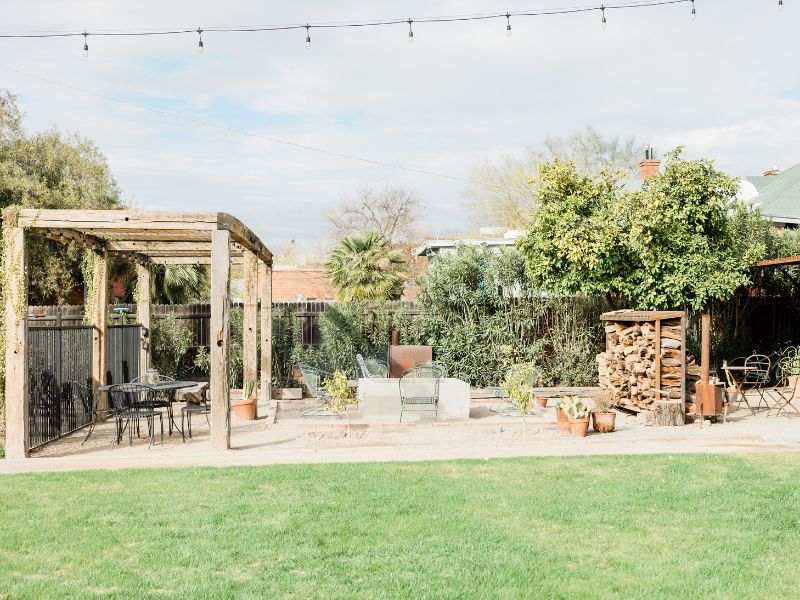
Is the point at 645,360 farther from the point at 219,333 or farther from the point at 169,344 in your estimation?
the point at 169,344

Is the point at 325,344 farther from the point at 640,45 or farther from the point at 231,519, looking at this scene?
the point at 231,519

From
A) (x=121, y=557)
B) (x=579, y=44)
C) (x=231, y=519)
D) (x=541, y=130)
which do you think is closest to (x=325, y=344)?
(x=579, y=44)

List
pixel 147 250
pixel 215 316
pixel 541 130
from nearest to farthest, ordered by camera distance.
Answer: pixel 215 316 < pixel 147 250 < pixel 541 130

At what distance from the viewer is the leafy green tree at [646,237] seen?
13.1 meters

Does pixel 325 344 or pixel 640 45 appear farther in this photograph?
pixel 325 344

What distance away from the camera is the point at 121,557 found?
4957 mm

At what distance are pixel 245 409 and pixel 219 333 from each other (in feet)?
9.67

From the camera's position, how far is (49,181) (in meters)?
23.2

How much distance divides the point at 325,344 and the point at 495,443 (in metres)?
6.43

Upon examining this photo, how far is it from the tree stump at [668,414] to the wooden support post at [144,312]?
8233 millimetres

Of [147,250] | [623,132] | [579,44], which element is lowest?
[147,250]

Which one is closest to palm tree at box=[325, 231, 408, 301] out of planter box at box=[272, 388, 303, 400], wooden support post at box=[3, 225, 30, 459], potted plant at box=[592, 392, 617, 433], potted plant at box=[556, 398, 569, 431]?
planter box at box=[272, 388, 303, 400]

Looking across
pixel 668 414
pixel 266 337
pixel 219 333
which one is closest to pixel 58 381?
pixel 219 333

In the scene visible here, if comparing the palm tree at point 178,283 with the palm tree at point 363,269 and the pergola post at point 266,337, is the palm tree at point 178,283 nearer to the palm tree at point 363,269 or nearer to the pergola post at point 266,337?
the palm tree at point 363,269
